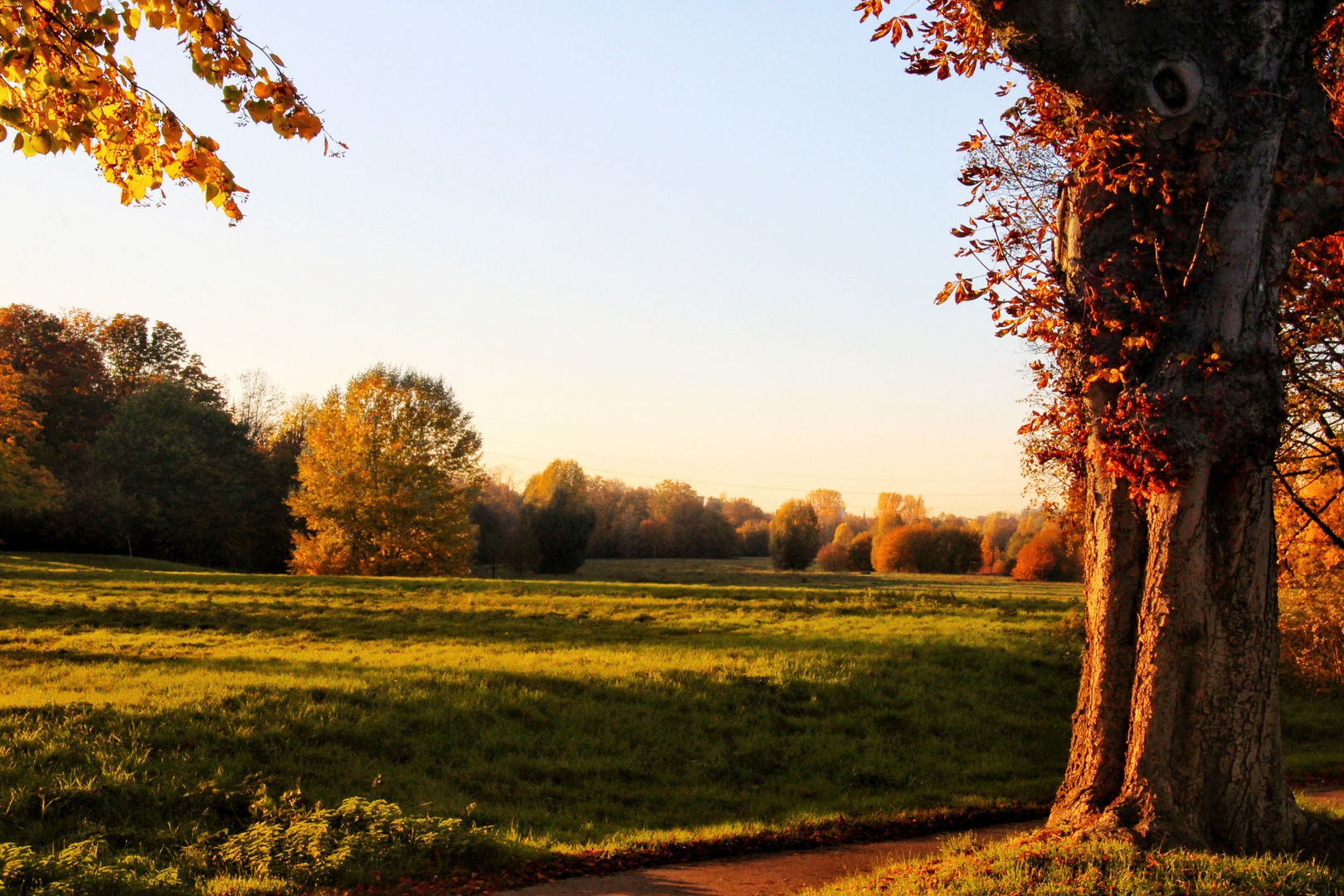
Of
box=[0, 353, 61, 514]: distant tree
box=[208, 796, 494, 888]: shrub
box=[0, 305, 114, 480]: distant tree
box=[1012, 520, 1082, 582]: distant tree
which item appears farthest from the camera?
box=[1012, 520, 1082, 582]: distant tree

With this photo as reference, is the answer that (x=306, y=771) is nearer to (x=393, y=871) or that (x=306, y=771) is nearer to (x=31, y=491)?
(x=393, y=871)

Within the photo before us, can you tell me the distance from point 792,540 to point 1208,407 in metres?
64.8

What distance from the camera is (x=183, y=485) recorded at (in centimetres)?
5331

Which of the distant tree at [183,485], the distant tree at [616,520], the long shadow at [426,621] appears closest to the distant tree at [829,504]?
the distant tree at [616,520]

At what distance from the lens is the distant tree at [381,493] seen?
39.9 m

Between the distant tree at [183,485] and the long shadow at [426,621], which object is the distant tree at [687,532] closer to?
the distant tree at [183,485]

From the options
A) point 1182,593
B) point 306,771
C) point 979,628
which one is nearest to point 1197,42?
point 1182,593

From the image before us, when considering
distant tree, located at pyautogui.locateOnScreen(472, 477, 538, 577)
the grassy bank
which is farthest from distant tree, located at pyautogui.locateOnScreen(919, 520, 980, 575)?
the grassy bank

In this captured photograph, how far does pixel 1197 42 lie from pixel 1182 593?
13.2 ft

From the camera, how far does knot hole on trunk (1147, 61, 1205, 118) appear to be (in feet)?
21.5

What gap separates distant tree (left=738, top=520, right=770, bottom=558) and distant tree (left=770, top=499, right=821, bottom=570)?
17.1 metres

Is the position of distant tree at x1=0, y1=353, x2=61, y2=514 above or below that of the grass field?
above

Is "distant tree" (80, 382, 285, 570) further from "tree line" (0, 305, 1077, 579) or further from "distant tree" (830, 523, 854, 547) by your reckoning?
"distant tree" (830, 523, 854, 547)

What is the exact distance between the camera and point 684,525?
84125mm
